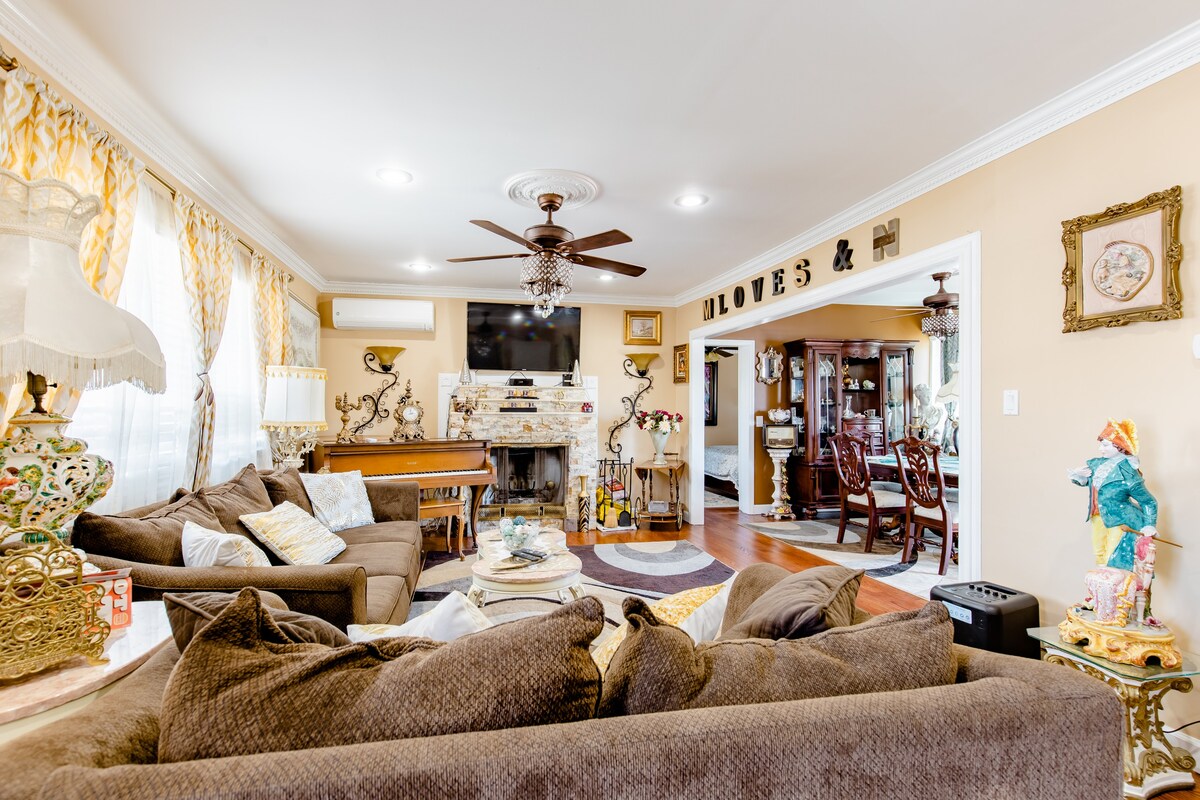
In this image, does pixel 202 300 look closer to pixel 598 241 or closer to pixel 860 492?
pixel 598 241

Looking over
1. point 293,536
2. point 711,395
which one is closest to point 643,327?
point 711,395

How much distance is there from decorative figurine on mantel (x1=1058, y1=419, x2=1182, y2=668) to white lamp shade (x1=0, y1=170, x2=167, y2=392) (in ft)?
9.38

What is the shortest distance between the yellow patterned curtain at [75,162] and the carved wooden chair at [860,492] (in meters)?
4.94

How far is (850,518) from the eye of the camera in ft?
20.2

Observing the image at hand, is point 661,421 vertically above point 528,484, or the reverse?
point 661,421

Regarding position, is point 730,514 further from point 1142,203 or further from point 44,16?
point 44,16

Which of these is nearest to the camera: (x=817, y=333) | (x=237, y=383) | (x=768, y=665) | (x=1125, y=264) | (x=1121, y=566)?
(x=768, y=665)

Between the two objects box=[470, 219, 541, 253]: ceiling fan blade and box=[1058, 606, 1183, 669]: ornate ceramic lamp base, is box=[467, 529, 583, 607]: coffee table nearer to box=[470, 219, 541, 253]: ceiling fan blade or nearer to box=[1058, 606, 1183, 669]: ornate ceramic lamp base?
box=[470, 219, 541, 253]: ceiling fan blade

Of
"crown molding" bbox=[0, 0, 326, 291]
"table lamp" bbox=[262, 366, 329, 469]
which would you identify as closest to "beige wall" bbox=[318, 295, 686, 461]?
"table lamp" bbox=[262, 366, 329, 469]

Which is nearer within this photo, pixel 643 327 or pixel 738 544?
pixel 738 544

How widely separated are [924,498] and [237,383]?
4869mm

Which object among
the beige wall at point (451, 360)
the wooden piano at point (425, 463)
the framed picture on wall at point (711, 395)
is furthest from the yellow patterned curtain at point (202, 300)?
the framed picture on wall at point (711, 395)

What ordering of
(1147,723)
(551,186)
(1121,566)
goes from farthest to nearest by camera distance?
(551,186) < (1121,566) < (1147,723)

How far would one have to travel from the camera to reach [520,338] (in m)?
5.79
